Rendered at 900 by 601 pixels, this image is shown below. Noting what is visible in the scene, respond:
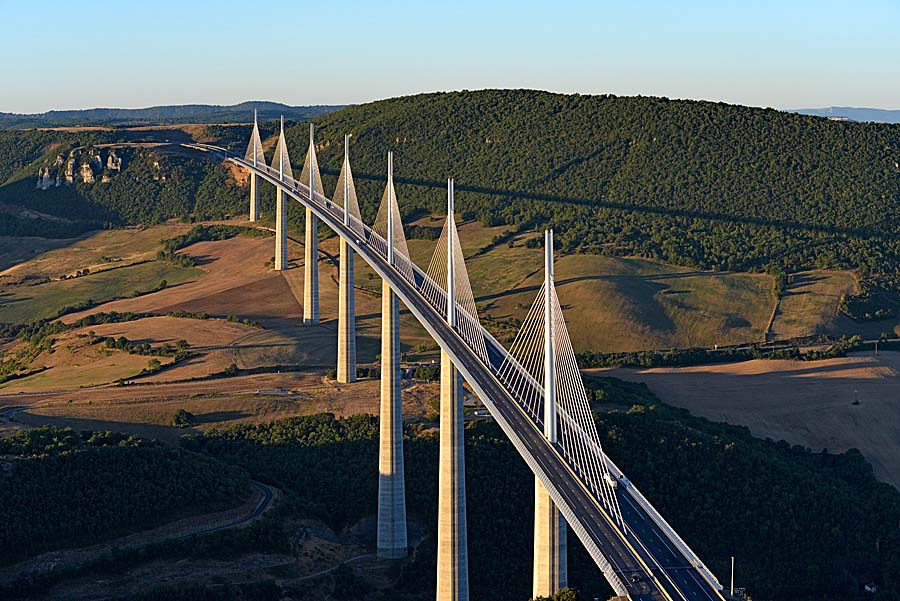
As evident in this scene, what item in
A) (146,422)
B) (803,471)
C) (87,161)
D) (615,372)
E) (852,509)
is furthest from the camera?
(87,161)

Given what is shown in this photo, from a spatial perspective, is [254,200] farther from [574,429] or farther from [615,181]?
[574,429]

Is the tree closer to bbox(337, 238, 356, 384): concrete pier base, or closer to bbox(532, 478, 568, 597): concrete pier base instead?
bbox(337, 238, 356, 384): concrete pier base

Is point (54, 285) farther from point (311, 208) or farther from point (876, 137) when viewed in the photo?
point (876, 137)

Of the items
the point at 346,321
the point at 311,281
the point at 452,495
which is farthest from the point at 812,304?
the point at 452,495

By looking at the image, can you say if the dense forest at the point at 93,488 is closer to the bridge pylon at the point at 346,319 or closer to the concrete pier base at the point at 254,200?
the bridge pylon at the point at 346,319

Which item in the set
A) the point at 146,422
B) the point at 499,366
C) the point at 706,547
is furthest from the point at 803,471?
the point at 146,422

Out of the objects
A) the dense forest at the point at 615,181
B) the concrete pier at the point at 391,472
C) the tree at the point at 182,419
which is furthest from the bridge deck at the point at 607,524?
the dense forest at the point at 615,181

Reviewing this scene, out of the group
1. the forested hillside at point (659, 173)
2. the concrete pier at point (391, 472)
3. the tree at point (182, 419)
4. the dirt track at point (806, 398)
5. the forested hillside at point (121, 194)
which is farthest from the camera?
the forested hillside at point (121, 194)

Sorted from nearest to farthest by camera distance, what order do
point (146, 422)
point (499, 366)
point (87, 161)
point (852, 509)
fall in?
point (499, 366) < point (852, 509) < point (146, 422) < point (87, 161)
